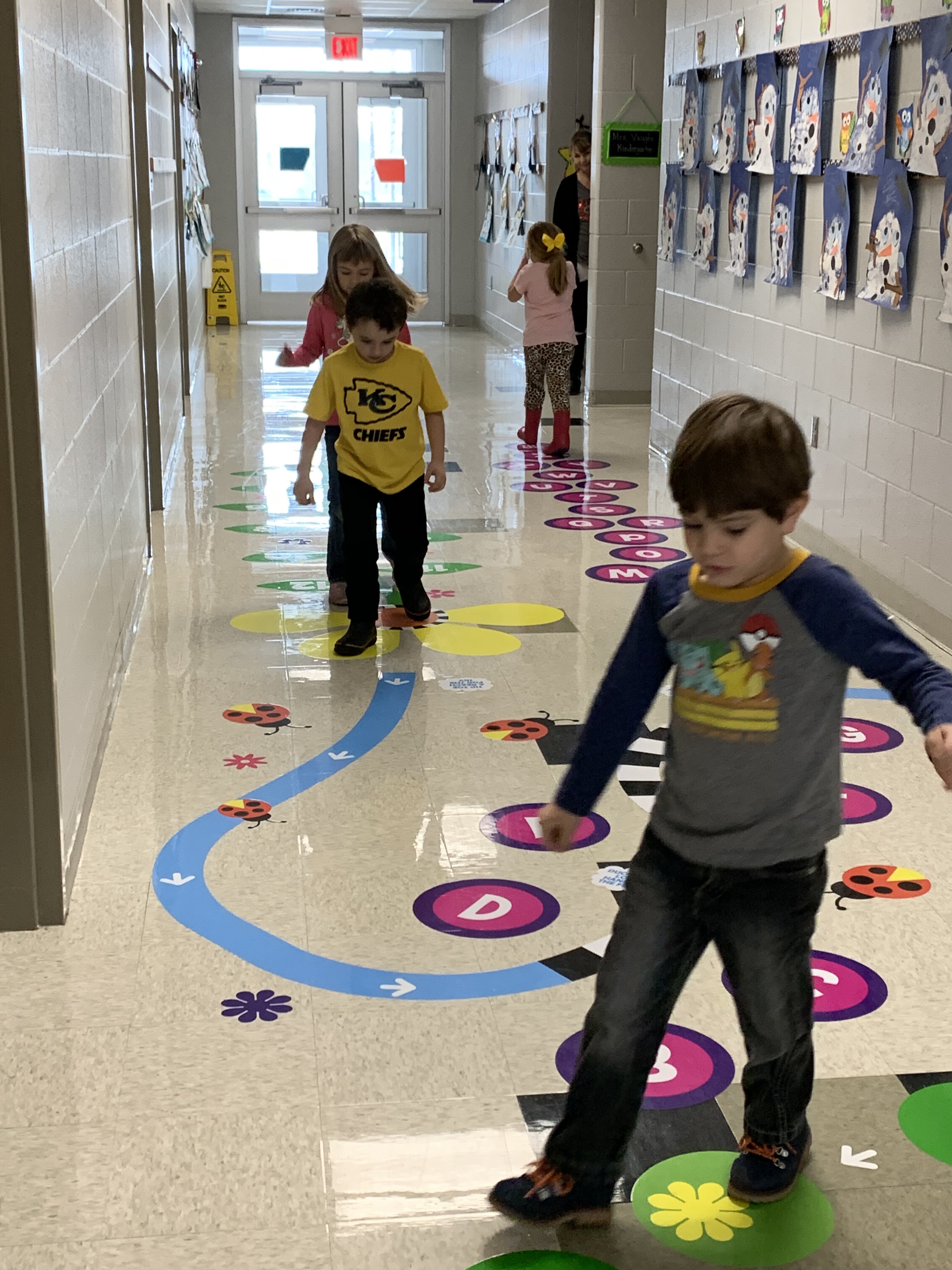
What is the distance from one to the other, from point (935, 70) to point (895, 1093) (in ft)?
10.5

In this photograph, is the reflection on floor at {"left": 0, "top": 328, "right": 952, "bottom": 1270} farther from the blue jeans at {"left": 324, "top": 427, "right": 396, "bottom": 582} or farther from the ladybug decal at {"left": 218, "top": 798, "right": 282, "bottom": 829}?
the blue jeans at {"left": 324, "top": 427, "right": 396, "bottom": 582}

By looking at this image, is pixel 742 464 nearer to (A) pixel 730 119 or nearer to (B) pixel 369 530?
(B) pixel 369 530

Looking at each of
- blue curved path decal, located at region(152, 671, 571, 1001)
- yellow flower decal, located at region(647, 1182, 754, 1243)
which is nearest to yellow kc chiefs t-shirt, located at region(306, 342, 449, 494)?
blue curved path decal, located at region(152, 671, 571, 1001)

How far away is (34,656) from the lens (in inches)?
101

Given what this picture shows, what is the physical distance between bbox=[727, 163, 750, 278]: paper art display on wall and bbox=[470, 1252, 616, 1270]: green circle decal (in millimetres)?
5080

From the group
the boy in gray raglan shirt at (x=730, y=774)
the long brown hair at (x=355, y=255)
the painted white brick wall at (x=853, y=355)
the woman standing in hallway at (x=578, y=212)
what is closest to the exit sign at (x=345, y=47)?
the woman standing in hallway at (x=578, y=212)

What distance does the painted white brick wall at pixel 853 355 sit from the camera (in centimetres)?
439

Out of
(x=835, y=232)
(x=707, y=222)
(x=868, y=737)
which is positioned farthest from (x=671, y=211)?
(x=868, y=737)

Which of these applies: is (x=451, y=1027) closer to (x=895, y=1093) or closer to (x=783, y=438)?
(x=895, y=1093)

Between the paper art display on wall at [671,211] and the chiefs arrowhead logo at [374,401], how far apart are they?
3.77m

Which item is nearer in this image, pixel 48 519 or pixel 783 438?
pixel 783 438

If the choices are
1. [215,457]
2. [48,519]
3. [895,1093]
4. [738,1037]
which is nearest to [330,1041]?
[738,1037]

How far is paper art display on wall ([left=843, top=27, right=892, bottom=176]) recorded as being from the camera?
4.59 m

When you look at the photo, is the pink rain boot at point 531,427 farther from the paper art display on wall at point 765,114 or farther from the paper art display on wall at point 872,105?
the paper art display on wall at point 872,105
